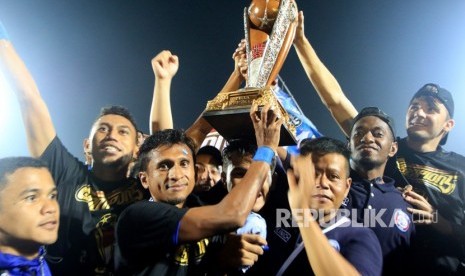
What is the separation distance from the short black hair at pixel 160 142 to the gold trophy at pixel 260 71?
0.51ft

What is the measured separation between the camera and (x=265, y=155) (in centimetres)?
170

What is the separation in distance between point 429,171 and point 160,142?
4.84 feet

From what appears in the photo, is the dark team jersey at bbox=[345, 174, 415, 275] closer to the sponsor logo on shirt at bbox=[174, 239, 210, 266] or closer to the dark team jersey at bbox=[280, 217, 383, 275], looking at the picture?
the dark team jersey at bbox=[280, 217, 383, 275]

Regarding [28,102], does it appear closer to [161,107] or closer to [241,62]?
[161,107]

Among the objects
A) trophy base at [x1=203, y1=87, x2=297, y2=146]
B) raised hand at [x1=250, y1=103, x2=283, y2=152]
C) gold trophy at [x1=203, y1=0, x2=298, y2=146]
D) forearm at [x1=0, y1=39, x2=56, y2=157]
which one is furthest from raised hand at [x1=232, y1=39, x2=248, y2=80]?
forearm at [x1=0, y1=39, x2=56, y2=157]

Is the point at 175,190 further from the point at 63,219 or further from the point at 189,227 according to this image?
the point at 63,219

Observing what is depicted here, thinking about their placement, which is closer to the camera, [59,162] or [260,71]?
[260,71]

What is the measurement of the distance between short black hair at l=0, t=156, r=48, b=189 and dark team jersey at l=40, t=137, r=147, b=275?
4.9 inches

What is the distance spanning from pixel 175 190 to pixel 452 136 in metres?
1.87

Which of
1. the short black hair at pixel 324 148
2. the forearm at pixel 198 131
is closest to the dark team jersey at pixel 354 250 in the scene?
the short black hair at pixel 324 148

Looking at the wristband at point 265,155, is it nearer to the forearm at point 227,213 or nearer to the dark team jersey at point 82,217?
the forearm at point 227,213

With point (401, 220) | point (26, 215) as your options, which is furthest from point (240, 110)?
point (26, 215)

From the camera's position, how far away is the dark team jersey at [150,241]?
5.54 feet

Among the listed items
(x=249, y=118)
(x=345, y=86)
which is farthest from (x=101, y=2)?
(x=249, y=118)
